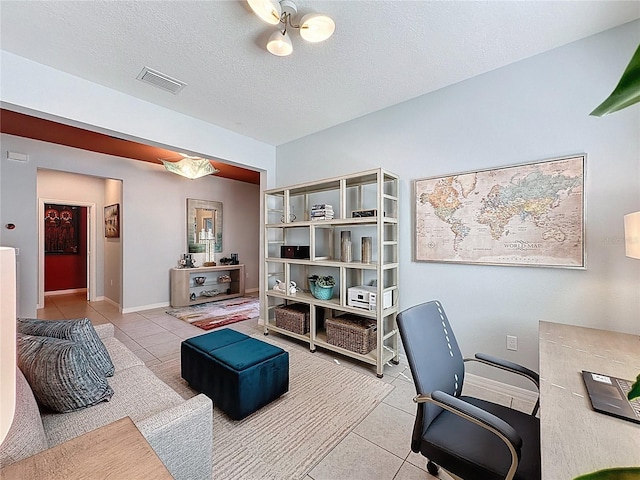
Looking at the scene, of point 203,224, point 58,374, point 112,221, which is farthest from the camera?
point 203,224

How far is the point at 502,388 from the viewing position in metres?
2.41

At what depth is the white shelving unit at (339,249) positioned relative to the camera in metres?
2.80

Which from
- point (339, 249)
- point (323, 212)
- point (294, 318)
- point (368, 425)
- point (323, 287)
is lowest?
point (368, 425)

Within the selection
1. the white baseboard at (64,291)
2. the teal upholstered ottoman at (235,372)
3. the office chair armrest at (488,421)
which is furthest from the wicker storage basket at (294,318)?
the white baseboard at (64,291)

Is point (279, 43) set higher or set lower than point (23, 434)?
higher

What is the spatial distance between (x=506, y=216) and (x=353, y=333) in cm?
174

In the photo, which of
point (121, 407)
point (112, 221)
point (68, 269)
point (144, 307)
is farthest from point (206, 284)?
point (121, 407)

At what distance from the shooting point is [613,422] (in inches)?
37.9

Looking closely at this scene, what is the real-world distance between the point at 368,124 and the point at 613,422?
3004 millimetres

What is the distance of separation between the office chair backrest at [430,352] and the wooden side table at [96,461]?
1.02m

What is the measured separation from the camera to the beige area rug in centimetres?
169

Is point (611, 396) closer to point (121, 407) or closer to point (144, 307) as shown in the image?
point (121, 407)

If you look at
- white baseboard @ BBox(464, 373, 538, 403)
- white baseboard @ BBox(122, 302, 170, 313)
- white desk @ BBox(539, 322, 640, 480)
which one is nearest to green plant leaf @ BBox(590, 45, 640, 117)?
white desk @ BBox(539, 322, 640, 480)

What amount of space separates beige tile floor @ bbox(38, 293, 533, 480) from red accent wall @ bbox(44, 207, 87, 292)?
3994mm
